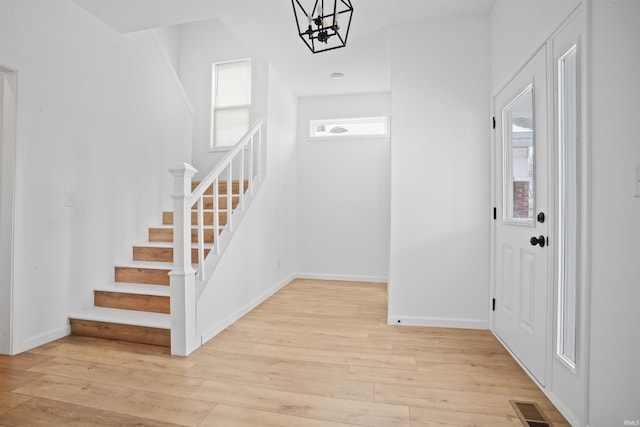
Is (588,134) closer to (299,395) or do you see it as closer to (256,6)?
(299,395)

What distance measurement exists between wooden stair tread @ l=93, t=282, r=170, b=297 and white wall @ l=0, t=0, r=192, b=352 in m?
0.11

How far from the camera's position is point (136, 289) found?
288 centimetres

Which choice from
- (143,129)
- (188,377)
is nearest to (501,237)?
(188,377)

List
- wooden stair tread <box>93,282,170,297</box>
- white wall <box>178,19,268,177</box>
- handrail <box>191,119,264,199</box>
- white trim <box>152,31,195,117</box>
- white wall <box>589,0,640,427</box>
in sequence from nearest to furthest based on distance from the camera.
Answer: white wall <box>589,0,640,427</box> → handrail <box>191,119,264,199</box> → wooden stair tread <box>93,282,170,297</box> → white trim <box>152,31,195,117</box> → white wall <box>178,19,268,177</box>

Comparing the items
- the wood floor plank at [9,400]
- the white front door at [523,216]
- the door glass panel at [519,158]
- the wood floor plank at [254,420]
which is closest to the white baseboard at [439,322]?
the white front door at [523,216]

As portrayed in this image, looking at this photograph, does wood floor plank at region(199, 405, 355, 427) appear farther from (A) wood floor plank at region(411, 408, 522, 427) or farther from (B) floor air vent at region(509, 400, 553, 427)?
(B) floor air vent at region(509, 400, 553, 427)

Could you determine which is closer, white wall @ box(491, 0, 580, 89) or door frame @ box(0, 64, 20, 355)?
white wall @ box(491, 0, 580, 89)

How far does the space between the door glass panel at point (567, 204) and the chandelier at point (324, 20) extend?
3.99ft

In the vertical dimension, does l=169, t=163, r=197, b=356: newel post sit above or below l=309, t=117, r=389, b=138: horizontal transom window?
below

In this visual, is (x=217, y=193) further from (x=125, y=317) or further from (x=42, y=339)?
(x=42, y=339)

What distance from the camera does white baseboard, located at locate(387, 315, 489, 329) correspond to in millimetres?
2904

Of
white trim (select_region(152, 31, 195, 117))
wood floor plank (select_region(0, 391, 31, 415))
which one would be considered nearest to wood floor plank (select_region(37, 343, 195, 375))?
wood floor plank (select_region(0, 391, 31, 415))

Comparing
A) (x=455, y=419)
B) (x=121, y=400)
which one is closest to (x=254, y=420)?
(x=121, y=400)

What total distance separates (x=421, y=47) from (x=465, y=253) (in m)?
1.93
